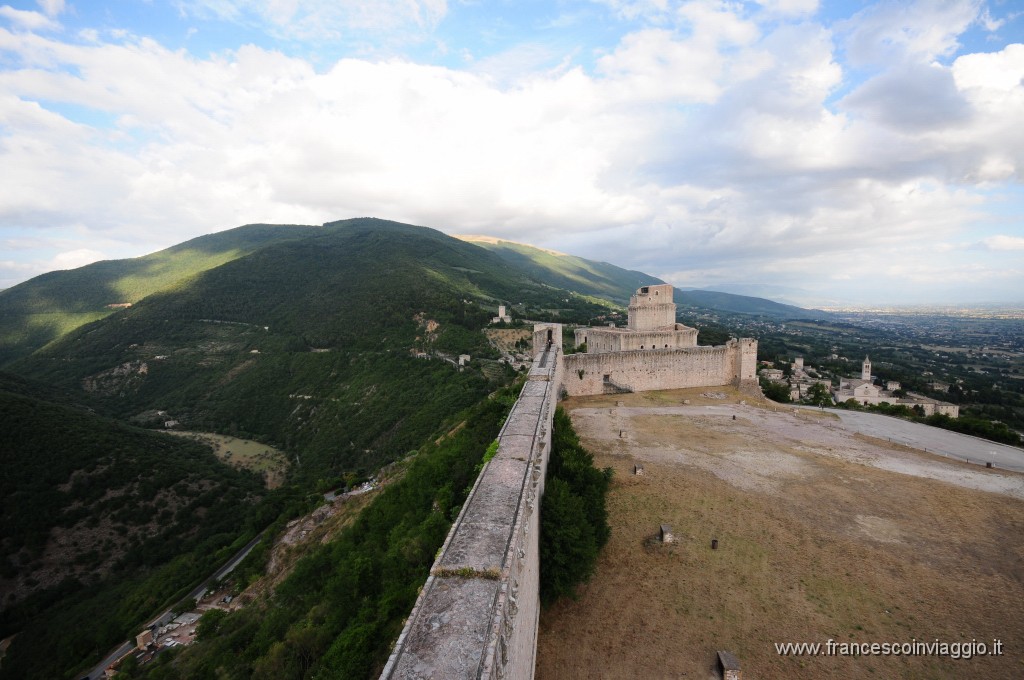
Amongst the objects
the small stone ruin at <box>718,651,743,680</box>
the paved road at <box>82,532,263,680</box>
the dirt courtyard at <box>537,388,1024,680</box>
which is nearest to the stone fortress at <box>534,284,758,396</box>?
the dirt courtyard at <box>537,388,1024,680</box>

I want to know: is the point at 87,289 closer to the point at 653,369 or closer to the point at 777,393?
the point at 653,369

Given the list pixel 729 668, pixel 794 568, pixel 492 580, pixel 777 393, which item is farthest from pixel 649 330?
pixel 492 580

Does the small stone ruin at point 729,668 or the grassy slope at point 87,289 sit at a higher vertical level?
the grassy slope at point 87,289

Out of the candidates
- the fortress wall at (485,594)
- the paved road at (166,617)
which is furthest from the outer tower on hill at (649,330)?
the paved road at (166,617)

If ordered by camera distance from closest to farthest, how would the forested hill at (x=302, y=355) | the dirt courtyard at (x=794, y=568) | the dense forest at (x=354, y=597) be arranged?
the dense forest at (x=354, y=597) < the dirt courtyard at (x=794, y=568) < the forested hill at (x=302, y=355)

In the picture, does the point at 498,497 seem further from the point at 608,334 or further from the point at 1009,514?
the point at 608,334

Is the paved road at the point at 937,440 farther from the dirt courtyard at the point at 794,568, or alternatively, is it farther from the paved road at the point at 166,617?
the paved road at the point at 166,617

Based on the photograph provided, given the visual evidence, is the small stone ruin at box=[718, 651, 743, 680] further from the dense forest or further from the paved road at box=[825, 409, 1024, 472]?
the paved road at box=[825, 409, 1024, 472]
